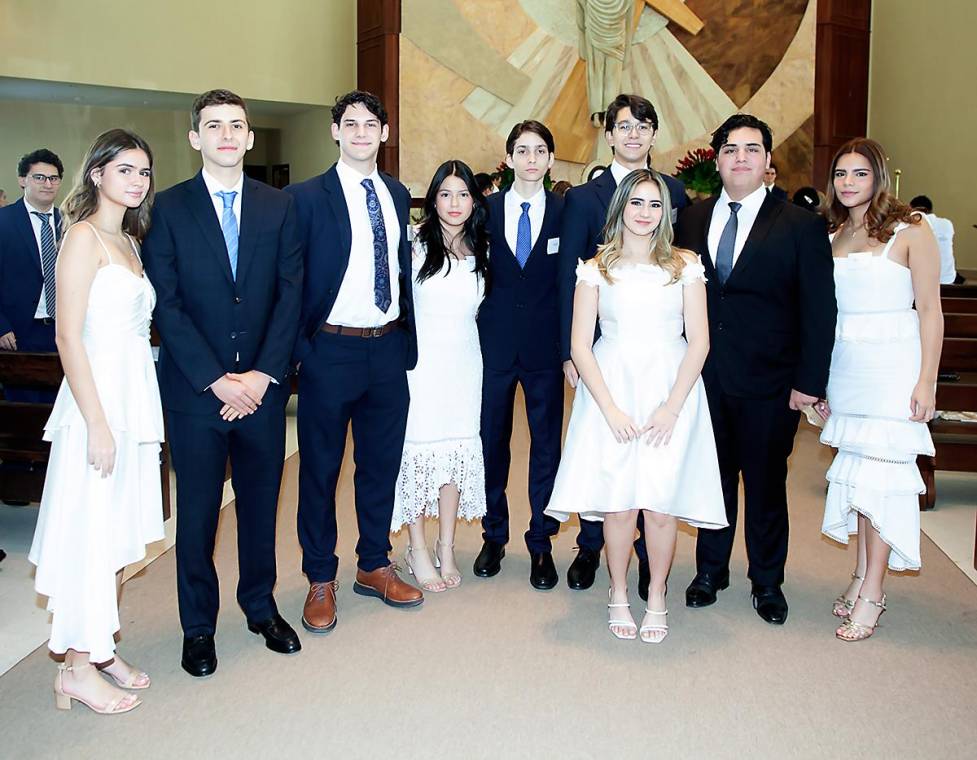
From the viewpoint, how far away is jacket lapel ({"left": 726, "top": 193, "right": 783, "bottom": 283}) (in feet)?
10.9

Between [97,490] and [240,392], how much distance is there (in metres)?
0.48

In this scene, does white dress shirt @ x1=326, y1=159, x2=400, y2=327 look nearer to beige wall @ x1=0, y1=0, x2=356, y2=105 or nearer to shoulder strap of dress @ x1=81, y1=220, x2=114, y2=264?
shoulder strap of dress @ x1=81, y1=220, x2=114, y2=264

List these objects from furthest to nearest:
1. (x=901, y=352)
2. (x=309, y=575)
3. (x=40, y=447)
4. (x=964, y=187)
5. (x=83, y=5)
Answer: (x=964, y=187) < (x=83, y=5) < (x=40, y=447) < (x=309, y=575) < (x=901, y=352)

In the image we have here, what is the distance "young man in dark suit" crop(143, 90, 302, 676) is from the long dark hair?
0.60m

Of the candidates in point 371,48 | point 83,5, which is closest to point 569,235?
point 83,5

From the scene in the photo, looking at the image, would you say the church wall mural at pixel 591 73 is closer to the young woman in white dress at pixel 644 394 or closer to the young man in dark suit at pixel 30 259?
the young man in dark suit at pixel 30 259

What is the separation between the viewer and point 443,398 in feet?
12.0

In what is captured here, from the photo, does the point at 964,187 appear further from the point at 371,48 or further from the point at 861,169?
the point at 861,169

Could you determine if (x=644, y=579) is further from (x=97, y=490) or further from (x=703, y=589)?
(x=97, y=490)

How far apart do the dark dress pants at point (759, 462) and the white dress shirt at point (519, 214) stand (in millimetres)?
856

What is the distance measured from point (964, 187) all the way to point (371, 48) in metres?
6.31

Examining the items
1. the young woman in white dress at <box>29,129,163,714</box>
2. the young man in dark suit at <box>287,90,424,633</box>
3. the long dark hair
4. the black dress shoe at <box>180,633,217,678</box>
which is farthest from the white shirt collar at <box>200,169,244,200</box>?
the black dress shoe at <box>180,633,217,678</box>

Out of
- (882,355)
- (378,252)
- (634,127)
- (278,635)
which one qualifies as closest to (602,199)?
(634,127)

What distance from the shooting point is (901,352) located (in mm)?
3262
